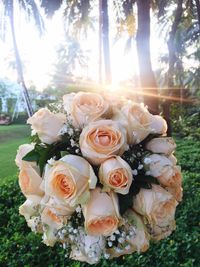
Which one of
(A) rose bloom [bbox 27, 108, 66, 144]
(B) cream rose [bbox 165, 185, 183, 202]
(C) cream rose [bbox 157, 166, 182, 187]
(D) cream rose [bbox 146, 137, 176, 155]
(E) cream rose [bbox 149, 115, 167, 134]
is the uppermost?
(A) rose bloom [bbox 27, 108, 66, 144]

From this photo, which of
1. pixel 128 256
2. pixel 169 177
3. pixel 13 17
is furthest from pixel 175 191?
pixel 13 17

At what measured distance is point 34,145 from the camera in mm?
1762

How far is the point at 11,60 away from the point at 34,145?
49.7 metres

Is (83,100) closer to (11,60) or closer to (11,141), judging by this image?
(11,141)

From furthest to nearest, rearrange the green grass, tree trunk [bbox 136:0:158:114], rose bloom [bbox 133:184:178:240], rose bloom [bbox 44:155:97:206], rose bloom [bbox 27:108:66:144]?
the green grass
tree trunk [bbox 136:0:158:114]
rose bloom [bbox 27:108:66:144]
rose bloom [bbox 133:184:178:240]
rose bloom [bbox 44:155:97:206]

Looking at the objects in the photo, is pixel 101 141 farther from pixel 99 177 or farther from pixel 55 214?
pixel 55 214

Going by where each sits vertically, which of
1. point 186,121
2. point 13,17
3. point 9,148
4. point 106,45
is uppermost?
point 13,17

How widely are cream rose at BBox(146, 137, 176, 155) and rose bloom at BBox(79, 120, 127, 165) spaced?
21 cm

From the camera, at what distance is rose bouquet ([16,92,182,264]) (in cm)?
150

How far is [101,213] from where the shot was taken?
148 centimetres

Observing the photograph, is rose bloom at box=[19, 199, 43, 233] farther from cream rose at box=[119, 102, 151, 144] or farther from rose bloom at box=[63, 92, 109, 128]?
cream rose at box=[119, 102, 151, 144]

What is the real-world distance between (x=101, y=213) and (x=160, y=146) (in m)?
0.44

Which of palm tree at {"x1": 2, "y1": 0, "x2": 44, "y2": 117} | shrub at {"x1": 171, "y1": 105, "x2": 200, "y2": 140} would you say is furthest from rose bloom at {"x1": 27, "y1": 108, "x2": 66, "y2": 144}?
palm tree at {"x1": 2, "y1": 0, "x2": 44, "y2": 117}

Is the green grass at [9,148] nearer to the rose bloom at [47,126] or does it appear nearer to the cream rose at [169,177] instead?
the rose bloom at [47,126]
